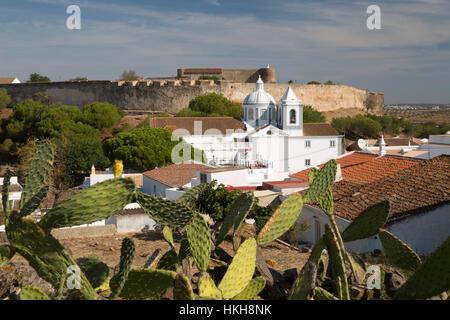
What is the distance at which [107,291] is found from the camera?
3336mm

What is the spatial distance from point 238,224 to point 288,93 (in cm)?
3229

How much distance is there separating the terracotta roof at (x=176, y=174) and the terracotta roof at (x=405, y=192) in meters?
8.16

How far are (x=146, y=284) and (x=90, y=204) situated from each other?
0.67 m

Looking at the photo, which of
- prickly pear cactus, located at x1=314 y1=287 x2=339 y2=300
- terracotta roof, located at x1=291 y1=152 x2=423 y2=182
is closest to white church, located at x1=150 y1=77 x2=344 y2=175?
terracotta roof, located at x1=291 y1=152 x2=423 y2=182

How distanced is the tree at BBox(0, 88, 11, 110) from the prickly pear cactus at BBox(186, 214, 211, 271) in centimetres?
5711

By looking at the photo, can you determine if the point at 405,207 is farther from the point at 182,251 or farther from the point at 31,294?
the point at 31,294

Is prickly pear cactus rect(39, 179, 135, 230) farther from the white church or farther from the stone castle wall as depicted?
the stone castle wall

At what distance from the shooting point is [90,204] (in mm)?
2490

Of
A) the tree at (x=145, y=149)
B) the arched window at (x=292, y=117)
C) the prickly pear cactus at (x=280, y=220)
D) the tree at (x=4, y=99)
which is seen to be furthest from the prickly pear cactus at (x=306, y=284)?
the tree at (x=4, y=99)

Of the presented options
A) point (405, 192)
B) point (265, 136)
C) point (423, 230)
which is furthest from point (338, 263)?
point (265, 136)

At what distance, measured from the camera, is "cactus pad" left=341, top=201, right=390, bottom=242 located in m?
3.28

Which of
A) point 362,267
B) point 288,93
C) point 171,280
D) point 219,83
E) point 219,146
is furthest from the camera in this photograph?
point 219,83
